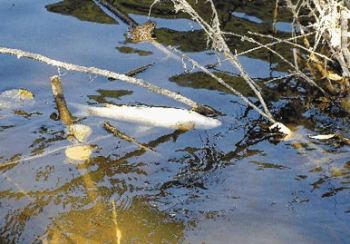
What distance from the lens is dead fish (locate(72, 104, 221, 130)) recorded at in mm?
3109

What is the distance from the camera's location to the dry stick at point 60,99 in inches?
126

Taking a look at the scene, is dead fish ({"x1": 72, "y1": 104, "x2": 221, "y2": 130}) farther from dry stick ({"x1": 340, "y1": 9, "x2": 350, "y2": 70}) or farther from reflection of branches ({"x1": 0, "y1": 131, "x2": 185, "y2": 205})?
dry stick ({"x1": 340, "y1": 9, "x2": 350, "y2": 70})

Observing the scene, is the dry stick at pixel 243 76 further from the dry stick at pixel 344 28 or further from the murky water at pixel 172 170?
the dry stick at pixel 344 28

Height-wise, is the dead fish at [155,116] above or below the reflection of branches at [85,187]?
above

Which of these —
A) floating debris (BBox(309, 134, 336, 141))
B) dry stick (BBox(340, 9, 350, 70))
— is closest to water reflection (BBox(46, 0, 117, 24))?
dry stick (BBox(340, 9, 350, 70))

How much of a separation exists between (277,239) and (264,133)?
86 centimetres

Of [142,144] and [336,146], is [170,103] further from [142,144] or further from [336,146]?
[336,146]

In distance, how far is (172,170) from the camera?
9.07 ft

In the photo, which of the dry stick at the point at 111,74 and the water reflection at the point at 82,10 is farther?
the water reflection at the point at 82,10

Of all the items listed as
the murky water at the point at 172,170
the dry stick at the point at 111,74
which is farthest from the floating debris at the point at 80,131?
the dry stick at the point at 111,74

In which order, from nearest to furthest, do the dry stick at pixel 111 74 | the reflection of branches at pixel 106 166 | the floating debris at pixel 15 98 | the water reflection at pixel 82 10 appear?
the reflection of branches at pixel 106 166, the dry stick at pixel 111 74, the floating debris at pixel 15 98, the water reflection at pixel 82 10

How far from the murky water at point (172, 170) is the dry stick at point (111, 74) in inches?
7.8

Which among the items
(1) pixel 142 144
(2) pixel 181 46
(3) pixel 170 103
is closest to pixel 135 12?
(2) pixel 181 46

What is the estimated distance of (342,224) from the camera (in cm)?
235
